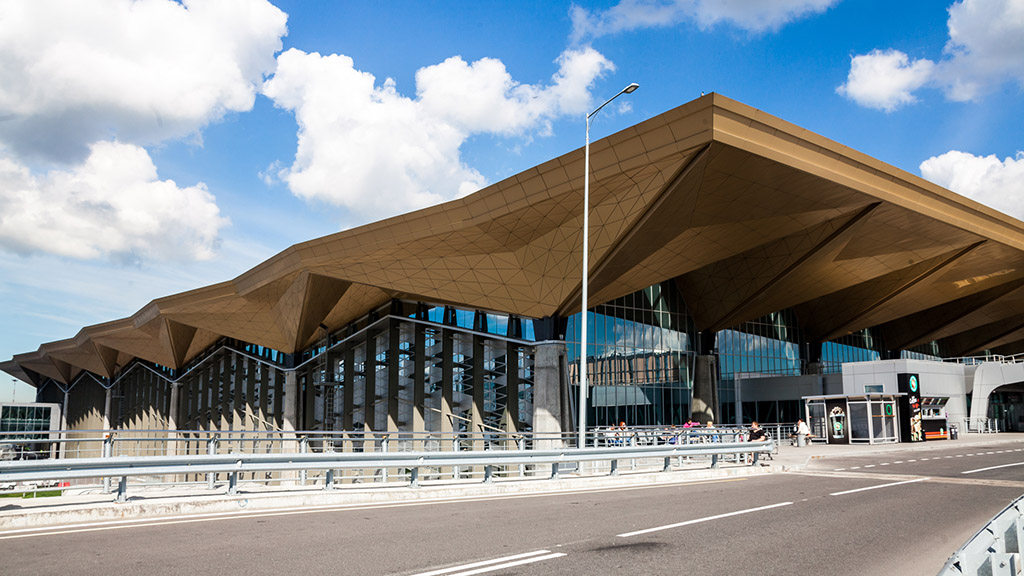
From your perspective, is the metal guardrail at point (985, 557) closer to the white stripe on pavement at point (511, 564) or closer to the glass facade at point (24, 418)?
the white stripe on pavement at point (511, 564)

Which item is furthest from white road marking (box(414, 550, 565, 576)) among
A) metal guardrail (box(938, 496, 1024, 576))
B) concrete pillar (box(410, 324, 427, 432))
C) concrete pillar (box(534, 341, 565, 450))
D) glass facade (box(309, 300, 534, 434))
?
concrete pillar (box(410, 324, 427, 432))

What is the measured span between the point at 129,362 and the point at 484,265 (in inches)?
2501

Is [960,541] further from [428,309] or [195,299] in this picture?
[195,299]

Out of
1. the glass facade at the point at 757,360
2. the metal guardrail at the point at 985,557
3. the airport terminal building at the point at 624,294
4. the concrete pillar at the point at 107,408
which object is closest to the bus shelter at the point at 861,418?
the airport terminal building at the point at 624,294

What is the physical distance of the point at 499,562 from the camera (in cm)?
708

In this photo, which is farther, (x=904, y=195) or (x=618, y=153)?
(x=904, y=195)

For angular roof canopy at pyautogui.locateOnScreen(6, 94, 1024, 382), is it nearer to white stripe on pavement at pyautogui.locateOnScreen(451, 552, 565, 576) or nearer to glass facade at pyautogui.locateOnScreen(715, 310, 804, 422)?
glass facade at pyautogui.locateOnScreen(715, 310, 804, 422)

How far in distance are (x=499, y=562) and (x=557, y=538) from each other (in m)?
1.65

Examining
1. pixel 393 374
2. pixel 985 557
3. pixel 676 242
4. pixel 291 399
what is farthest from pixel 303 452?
pixel 291 399

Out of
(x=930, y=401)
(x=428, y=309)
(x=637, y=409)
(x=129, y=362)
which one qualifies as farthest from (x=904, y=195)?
(x=129, y=362)

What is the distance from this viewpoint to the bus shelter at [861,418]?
3419 cm

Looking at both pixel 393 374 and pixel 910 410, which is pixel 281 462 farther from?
pixel 910 410

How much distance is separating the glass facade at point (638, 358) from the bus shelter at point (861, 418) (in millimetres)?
8265

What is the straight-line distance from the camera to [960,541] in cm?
877
